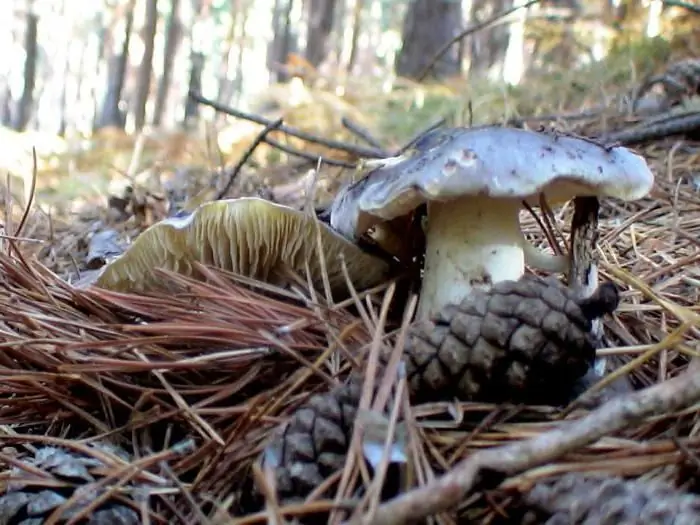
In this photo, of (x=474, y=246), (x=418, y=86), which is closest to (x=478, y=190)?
(x=474, y=246)

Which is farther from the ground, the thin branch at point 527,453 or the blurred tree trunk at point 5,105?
the thin branch at point 527,453

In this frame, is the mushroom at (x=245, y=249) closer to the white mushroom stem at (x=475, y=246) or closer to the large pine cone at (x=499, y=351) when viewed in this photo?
the white mushroom stem at (x=475, y=246)

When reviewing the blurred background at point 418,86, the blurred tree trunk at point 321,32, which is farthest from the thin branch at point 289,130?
the blurred tree trunk at point 321,32

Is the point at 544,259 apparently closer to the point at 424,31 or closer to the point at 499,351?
the point at 499,351

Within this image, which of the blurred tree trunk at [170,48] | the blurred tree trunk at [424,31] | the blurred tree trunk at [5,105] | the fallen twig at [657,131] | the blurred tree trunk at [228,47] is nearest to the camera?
the fallen twig at [657,131]

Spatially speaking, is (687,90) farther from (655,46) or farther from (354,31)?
(354,31)
